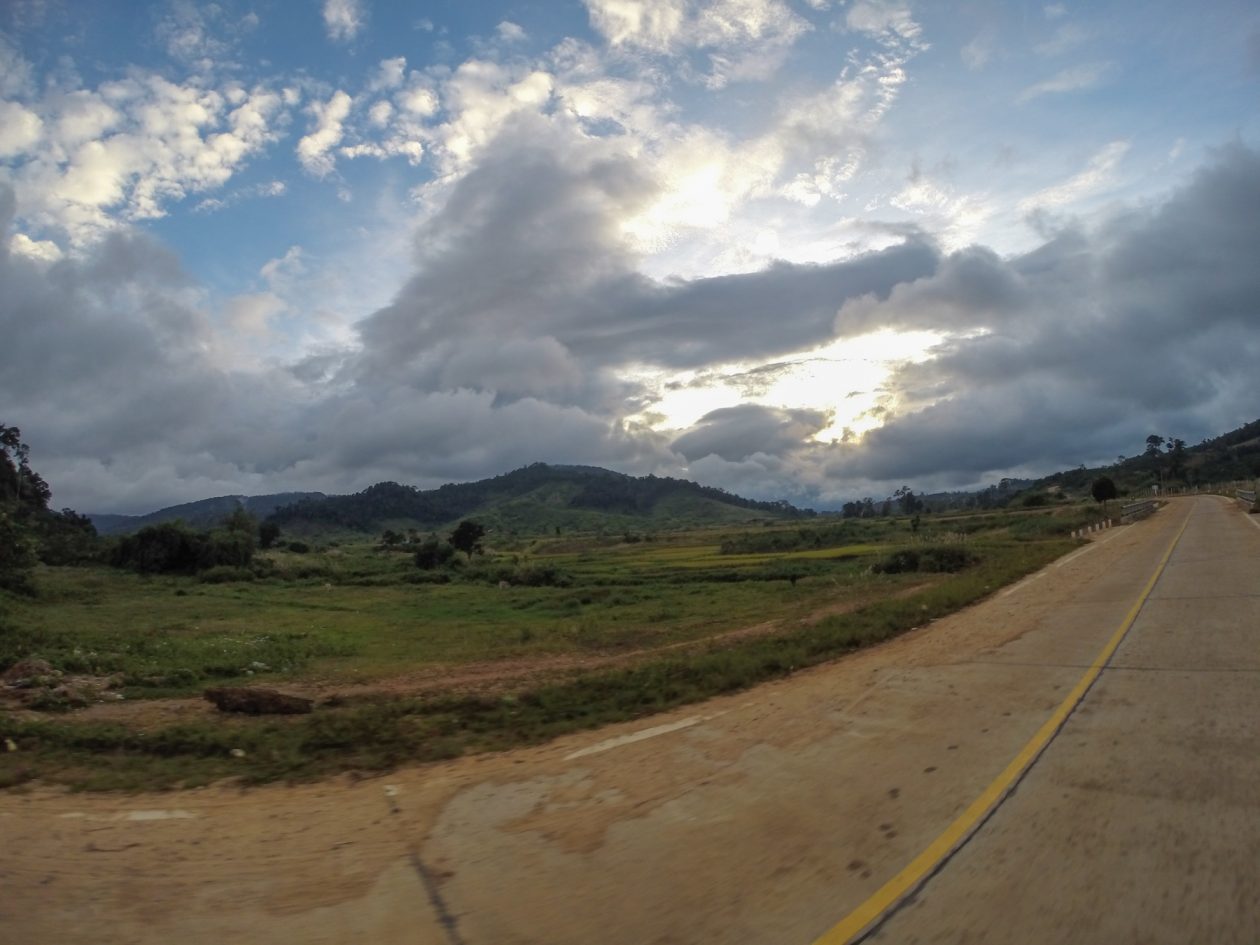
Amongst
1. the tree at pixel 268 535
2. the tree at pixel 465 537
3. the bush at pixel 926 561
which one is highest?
the tree at pixel 268 535

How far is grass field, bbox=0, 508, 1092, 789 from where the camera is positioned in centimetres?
922

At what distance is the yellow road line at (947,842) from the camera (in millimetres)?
4238

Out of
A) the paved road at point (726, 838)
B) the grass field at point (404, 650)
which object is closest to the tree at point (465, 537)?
the grass field at point (404, 650)

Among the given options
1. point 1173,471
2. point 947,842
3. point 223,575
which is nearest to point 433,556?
point 223,575

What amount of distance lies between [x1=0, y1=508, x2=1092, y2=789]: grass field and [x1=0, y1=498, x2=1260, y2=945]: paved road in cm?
137

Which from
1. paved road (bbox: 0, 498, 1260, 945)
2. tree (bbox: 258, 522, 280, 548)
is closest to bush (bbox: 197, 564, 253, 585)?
paved road (bbox: 0, 498, 1260, 945)

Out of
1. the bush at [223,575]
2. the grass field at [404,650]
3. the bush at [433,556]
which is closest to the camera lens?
the grass field at [404,650]

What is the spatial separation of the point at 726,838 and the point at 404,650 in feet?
57.7

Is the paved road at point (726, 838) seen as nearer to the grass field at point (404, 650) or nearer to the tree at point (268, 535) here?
the grass field at point (404, 650)

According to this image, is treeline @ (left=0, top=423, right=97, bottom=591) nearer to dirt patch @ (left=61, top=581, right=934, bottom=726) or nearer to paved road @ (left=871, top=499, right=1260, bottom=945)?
dirt patch @ (left=61, top=581, right=934, bottom=726)

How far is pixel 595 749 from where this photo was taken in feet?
28.2

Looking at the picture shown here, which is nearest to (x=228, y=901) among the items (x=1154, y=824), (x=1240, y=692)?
(x=1154, y=824)

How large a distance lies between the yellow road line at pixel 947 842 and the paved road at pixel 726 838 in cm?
7

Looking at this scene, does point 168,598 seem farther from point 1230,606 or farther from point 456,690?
point 1230,606
